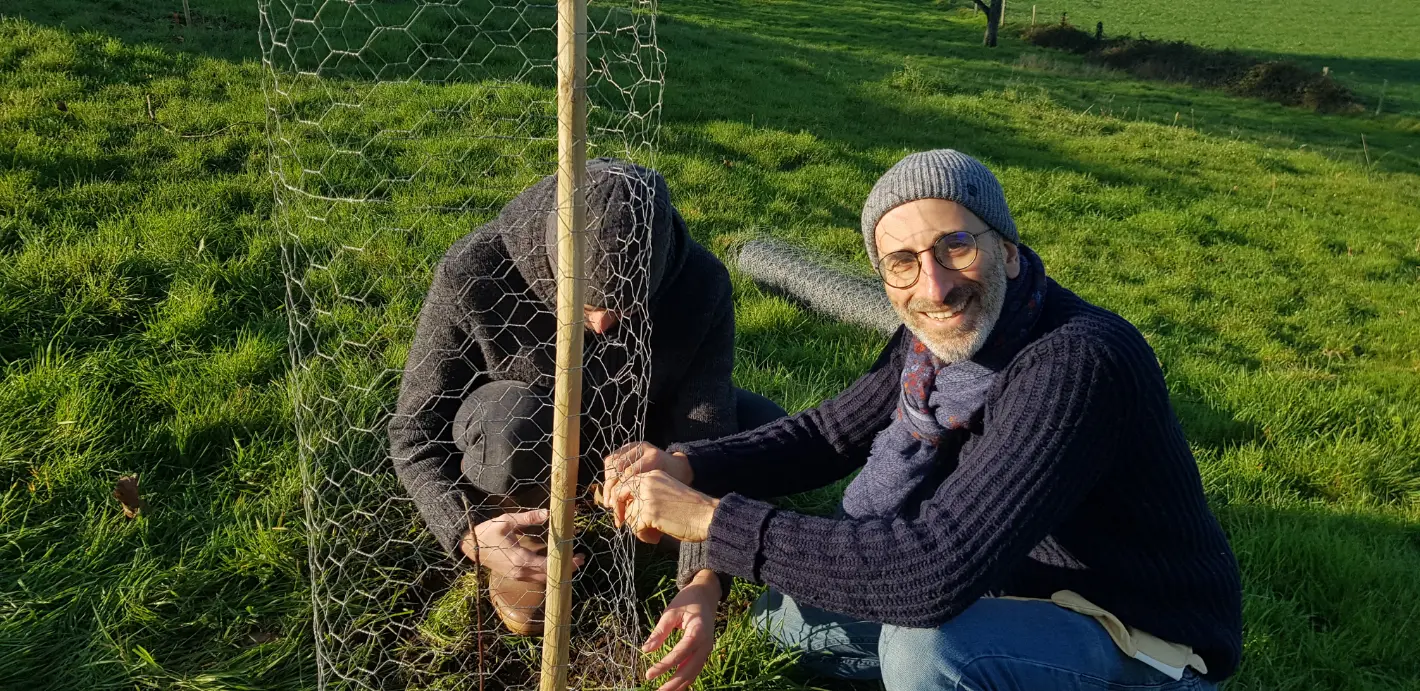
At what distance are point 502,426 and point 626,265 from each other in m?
0.50

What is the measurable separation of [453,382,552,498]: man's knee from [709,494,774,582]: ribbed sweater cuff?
0.59 meters

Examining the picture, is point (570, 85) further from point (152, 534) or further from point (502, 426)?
point (152, 534)

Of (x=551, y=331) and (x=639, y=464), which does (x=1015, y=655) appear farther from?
(x=551, y=331)

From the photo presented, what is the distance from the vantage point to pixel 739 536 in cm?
154

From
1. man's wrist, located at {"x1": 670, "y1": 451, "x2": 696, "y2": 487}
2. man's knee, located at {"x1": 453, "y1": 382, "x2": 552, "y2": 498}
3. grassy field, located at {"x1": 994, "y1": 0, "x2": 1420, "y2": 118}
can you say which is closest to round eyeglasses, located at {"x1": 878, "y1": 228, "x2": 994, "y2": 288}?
man's wrist, located at {"x1": 670, "y1": 451, "x2": 696, "y2": 487}

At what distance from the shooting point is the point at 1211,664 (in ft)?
5.47

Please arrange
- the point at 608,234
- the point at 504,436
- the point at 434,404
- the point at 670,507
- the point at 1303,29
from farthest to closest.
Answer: the point at 1303,29
the point at 434,404
the point at 504,436
the point at 608,234
the point at 670,507

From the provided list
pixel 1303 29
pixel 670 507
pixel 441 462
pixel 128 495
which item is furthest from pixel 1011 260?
pixel 1303 29

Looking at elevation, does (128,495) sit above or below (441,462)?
below

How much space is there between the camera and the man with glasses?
146 centimetres

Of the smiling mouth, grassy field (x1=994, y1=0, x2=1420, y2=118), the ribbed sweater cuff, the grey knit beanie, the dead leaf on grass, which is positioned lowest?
the dead leaf on grass

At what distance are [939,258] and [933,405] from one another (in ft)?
1.06

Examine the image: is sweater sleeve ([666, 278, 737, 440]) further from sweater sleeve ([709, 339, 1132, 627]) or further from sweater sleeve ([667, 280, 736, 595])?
sweater sleeve ([709, 339, 1132, 627])

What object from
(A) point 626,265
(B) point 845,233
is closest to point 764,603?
(A) point 626,265
